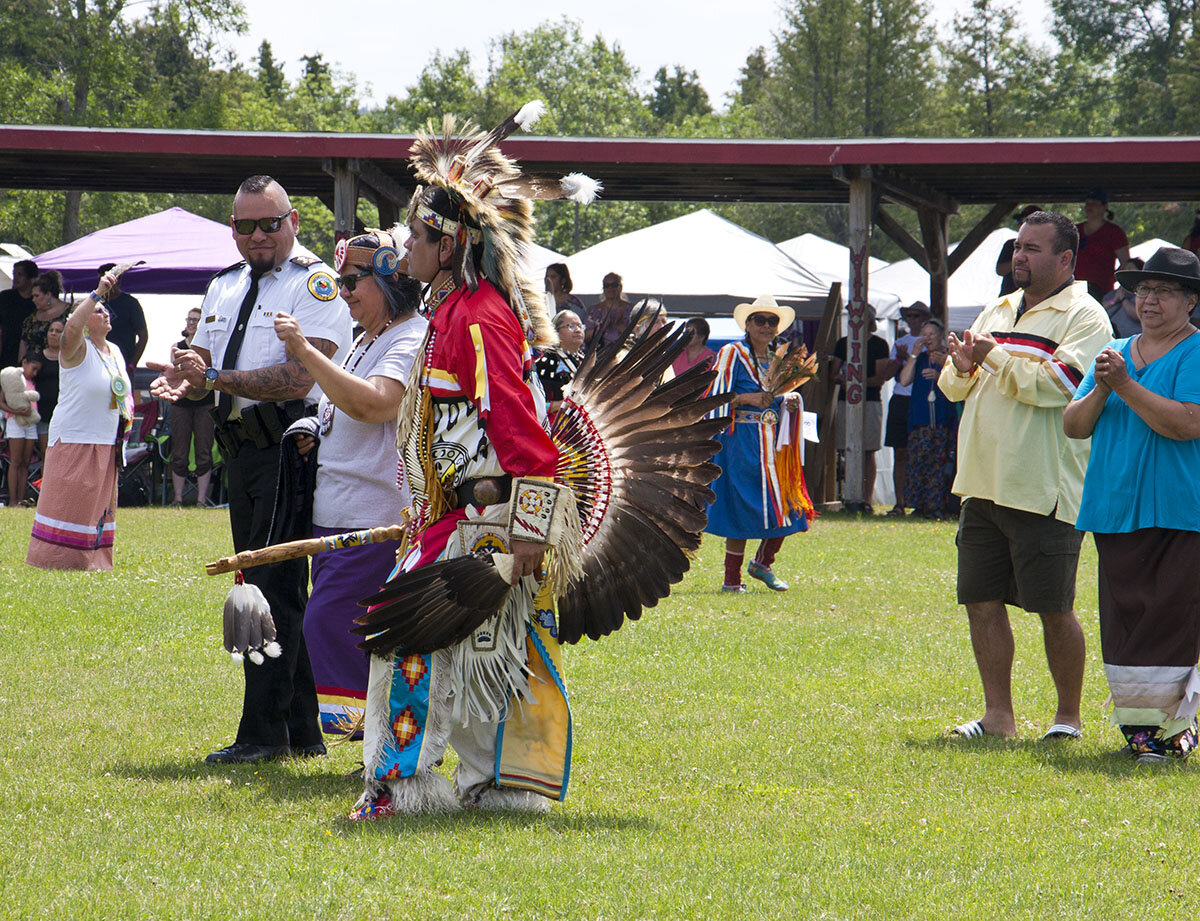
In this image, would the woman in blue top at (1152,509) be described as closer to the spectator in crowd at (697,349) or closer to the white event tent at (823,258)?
the spectator in crowd at (697,349)

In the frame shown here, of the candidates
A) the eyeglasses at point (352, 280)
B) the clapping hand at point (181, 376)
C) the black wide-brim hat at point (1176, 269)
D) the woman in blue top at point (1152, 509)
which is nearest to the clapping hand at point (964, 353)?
the woman in blue top at point (1152, 509)

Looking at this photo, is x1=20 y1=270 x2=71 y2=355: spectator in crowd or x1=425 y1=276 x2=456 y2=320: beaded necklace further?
x1=20 y1=270 x2=71 y2=355: spectator in crowd

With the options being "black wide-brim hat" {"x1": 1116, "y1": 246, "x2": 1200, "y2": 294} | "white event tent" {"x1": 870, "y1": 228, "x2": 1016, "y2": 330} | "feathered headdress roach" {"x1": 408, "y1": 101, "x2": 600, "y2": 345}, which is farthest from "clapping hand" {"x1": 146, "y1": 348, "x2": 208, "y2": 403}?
"white event tent" {"x1": 870, "y1": 228, "x2": 1016, "y2": 330}

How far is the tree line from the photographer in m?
30.0

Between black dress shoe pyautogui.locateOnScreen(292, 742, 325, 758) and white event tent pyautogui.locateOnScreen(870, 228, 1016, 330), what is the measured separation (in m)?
15.2

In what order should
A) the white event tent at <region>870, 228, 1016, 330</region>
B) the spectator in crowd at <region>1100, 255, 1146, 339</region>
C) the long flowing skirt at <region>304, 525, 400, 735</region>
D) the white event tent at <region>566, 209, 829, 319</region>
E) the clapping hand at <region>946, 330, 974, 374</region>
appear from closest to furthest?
1. the long flowing skirt at <region>304, 525, 400, 735</region>
2. the clapping hand at <region>946, 330, 974, 374</region>
3. the spectator in crowd at <region>1100, 255, 1146, 339</region>
4. the white event tent at <region>566, 209, 829, 319</region>
5. the white event tent at <region>870, 228, 1016, 330</region>

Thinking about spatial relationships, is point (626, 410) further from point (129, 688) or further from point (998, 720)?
point (129, 688)

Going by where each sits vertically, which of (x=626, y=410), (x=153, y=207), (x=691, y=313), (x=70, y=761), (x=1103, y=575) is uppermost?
(x=153, y=207)

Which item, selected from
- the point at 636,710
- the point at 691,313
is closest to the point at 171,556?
→ the point at 636,710

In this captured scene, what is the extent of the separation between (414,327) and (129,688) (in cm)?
239

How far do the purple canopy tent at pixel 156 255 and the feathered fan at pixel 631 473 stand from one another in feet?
39.3

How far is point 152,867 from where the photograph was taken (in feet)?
11.6

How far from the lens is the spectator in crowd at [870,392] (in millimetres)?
15164

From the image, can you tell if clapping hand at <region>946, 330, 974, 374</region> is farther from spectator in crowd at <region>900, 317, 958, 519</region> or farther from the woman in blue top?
spectator in crowd at <region>900, 317, 958, 519</region>
